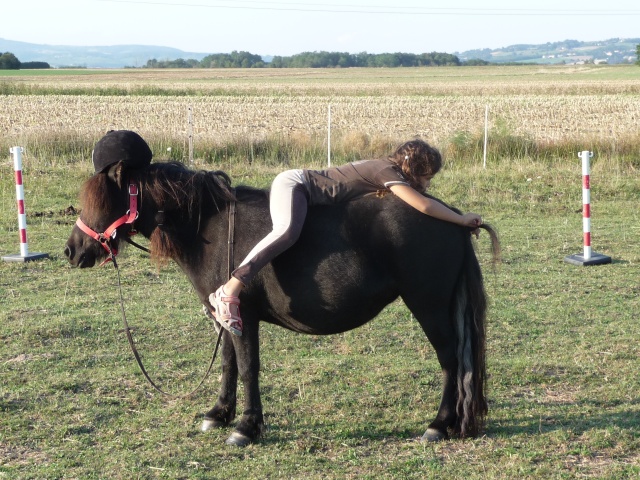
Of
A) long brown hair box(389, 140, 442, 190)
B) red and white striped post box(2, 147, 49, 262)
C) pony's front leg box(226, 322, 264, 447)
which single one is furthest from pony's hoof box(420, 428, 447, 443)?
red and white striped post box(2, 147, 49, 262)

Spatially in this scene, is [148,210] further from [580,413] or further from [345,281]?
[580,413]

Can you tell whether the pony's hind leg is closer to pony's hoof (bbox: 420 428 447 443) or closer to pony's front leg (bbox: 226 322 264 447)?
pony's hoof (bbox: 420 428 447 443)

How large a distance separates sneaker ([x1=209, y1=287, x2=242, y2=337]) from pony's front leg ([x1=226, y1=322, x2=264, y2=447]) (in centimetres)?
27

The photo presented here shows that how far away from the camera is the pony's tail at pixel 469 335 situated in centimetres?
452

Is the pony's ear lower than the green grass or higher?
higher

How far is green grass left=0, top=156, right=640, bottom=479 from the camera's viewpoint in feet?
14.3

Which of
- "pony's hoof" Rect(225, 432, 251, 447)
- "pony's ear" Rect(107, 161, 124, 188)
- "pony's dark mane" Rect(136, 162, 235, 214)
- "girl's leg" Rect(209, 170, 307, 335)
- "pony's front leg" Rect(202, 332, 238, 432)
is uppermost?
"pony's ear" Rect(107, 161, 124, 188)

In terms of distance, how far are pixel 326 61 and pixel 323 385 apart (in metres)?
120

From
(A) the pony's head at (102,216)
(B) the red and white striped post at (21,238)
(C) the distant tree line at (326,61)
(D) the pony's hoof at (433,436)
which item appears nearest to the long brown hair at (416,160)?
(D) the pony's hoof at (433,436)

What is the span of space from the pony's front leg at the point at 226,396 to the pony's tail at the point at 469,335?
1421 millimetres

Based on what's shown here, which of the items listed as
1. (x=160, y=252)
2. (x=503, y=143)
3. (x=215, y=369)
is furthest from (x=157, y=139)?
(x=160, y=252)

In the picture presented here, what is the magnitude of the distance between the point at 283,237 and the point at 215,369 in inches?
85.0

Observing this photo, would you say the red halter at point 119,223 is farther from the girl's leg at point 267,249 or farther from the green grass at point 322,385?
the green grass at point 322,385

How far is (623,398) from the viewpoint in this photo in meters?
5.25
